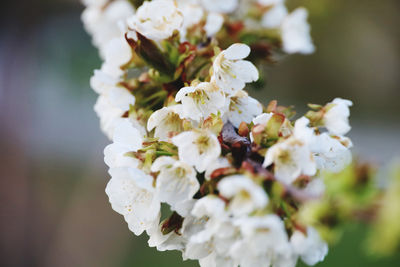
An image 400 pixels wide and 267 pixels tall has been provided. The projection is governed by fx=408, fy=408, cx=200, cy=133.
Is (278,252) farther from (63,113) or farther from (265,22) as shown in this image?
(63,113)

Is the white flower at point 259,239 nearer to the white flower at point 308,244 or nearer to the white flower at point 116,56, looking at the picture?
the white flower at point 308,244

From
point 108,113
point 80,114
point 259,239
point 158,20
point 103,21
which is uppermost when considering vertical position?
point 103,21

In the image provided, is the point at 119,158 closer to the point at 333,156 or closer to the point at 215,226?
the point at 215,226

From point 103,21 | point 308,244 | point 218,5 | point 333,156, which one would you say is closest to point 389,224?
A: point 308,244

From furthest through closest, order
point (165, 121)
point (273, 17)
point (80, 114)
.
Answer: point (80, 114) → point (273, 17) → point (165, 121)

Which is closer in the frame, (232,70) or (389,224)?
(389,224)

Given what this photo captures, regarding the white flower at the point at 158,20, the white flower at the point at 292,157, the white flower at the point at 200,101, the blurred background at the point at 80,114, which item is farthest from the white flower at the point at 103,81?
the blurred background at the point at 80,114
